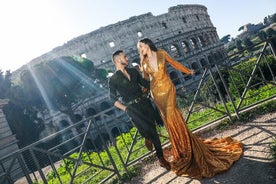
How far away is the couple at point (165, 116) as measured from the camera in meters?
3.58

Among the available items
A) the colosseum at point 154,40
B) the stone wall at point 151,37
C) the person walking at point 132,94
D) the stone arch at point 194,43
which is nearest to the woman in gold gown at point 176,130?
the person walking at point 132,94

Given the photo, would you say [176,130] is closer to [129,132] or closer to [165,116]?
[165,116]

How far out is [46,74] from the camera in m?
27.2

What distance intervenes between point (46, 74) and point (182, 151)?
83.3 feet

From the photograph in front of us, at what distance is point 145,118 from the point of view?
13.6ft

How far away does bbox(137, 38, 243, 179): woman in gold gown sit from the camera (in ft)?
11.9

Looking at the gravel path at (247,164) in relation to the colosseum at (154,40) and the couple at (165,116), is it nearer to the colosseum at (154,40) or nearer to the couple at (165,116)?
the couple at (165,116)

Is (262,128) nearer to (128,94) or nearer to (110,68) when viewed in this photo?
(128,94)

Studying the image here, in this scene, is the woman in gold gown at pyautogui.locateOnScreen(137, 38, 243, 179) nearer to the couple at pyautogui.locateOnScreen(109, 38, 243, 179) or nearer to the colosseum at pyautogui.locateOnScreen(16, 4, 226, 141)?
the couple at pyautogui.locateOnScreen(109, 38, 243, 179)

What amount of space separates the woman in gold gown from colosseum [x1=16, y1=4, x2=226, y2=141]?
31717 millimetres

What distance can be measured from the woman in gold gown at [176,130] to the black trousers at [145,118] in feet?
1.08

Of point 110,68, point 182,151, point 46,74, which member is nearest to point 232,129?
point 182,151

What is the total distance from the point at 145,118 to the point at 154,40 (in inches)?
1525

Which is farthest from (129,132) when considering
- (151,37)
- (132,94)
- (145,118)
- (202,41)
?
(202,41)
